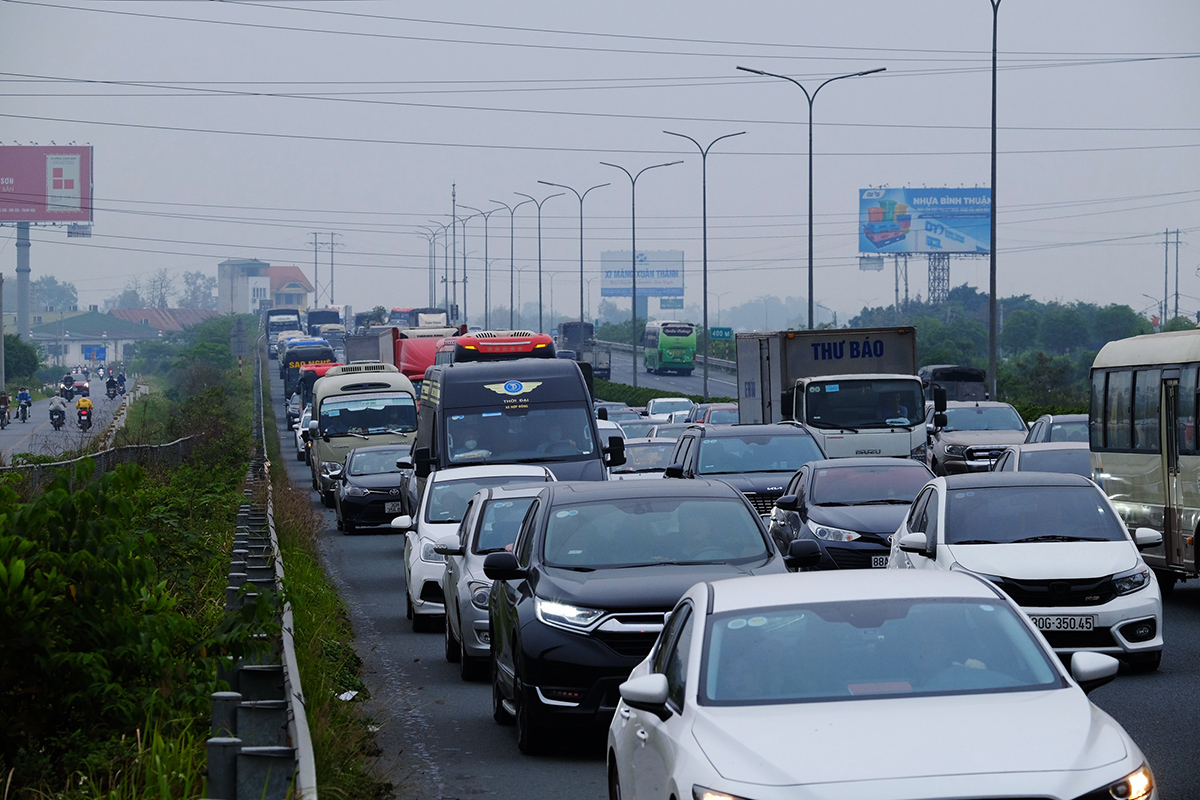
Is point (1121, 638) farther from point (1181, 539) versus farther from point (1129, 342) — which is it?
point (1129, 342)

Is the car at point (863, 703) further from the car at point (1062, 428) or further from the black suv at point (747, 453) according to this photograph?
the car at point (1062, 428)

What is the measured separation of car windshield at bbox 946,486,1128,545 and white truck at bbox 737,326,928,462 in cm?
1535

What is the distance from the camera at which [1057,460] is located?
21859mm

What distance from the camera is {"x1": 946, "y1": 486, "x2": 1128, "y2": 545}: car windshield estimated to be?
13016 millimetres

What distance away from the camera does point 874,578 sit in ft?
22.5

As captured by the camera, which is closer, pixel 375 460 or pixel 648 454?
pixel 648 454

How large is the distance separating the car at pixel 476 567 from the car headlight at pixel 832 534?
3518 millimetres

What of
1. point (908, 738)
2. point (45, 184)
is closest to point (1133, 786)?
point (908, 738)

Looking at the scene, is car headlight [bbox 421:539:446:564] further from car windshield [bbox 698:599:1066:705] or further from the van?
car windshield [bbox 698:599:1066:705]

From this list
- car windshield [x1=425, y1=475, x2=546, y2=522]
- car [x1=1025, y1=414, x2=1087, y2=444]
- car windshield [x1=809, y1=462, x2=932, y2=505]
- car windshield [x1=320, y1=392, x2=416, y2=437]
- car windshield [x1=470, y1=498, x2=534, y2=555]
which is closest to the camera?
car windshield [x1=470, y1=498, x2=534, y2=555]

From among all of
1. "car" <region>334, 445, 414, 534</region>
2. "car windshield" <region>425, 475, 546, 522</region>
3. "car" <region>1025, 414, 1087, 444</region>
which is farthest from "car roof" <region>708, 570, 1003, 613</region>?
"car" <region>334, 445, 414, 534</region>

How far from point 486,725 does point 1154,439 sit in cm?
893

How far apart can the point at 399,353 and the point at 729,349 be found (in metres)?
75.6

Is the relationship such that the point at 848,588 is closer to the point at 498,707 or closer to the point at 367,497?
the point at 498,707
